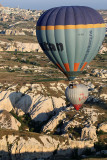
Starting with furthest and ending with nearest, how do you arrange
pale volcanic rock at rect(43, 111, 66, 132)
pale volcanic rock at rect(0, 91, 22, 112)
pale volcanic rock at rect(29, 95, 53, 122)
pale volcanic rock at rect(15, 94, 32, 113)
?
pale volcanic rock at rect(15, 94, 32, 113) → pale volcanic rock at rect(0, 91, 22, 112) → pale volcanic rock at rect(29, 95, 53, 122) → pale volcanic rock at rect(43, 111, 66, 132)

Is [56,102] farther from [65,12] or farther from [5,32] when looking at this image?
[5,32]

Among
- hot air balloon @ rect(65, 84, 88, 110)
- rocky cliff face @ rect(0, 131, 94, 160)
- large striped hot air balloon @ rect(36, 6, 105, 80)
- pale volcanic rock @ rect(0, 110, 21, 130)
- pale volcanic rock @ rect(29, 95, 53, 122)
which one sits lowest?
pale volcanic rock @ rect(29, 95, 53, 122)

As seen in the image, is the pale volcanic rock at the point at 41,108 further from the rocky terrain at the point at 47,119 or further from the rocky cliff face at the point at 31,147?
the rocky cliff face at the point at 31,147

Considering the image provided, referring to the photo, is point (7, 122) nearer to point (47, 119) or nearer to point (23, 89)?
point (47, 119)

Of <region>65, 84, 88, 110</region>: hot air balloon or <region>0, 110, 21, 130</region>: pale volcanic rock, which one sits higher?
<region>65, 84, 88, 110</region>: hot air balloon

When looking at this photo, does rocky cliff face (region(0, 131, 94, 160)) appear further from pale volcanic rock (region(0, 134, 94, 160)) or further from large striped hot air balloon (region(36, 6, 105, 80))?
large striped hot air balloon (region(36, 6, 105, 80))

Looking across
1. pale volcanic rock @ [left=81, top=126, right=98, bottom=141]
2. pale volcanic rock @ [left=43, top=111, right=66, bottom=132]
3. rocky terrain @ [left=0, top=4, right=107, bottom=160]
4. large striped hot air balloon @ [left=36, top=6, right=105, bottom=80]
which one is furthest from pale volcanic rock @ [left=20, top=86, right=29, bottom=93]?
large striped hot air balloon @ [left=36, top=6, right=105, bottom=80]

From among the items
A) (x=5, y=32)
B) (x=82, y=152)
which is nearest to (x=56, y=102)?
(x=82, y=152)

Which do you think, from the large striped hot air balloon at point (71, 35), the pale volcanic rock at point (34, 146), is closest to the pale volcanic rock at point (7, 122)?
the pale volcanic rock at point (34, 146)

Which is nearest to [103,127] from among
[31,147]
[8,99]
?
[31,147]
